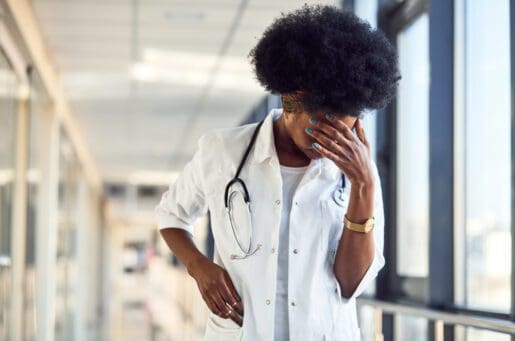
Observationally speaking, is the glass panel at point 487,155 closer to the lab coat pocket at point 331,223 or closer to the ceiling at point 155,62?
the ceiling at point 155,62

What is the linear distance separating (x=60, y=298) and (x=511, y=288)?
6.63 m

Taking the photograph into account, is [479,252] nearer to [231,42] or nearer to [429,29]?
[429,29]

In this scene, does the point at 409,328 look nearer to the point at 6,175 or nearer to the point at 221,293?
the point at 6,175

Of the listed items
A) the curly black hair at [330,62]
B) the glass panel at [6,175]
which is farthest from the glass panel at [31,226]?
the curly black hair at [330,62]

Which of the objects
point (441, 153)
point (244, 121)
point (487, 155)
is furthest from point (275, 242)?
point (244, 121)

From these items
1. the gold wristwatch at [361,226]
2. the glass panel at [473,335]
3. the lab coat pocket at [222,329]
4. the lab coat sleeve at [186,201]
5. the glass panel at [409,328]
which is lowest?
the glass panel at [409,328]

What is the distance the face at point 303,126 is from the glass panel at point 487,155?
Answer: 1.74 meters

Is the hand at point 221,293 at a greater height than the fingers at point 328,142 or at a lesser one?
lesser

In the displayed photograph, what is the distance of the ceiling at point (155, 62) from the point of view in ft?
17.6

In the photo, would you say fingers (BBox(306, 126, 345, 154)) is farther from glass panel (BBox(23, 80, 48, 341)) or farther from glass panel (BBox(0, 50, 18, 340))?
glass panel (BBox(23, 80, 48, 341))

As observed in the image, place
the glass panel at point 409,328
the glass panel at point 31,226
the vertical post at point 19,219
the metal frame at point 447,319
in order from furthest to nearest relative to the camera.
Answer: the glass panel at point 31,226, the vertical post at point 19,219, the glass panel at point 409,328, the metal frame at point 447,319

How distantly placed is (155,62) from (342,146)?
5.38 meters

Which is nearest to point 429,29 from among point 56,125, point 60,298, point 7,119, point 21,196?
point 7,119

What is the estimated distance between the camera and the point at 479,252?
3.47 metres
